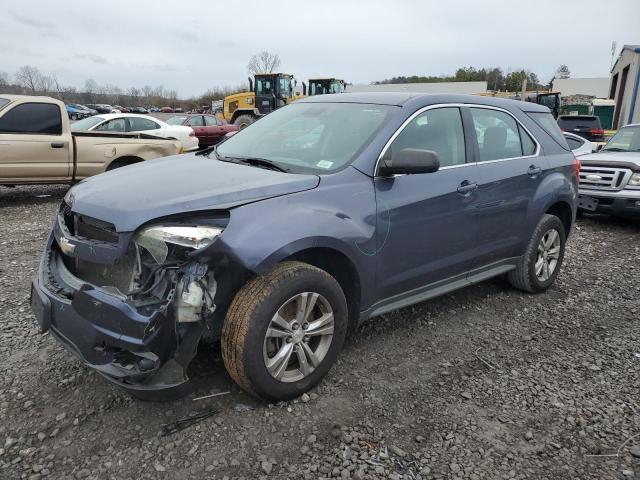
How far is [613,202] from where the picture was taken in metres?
7.68

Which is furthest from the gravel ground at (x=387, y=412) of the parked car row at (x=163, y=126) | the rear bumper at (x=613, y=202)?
the parked car row at (x=163, y=126)

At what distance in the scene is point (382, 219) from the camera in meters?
3.19

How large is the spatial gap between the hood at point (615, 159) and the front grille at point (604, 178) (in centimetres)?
7

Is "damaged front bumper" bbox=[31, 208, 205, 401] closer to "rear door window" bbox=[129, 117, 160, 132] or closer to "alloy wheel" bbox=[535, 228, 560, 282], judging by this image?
"alloy wheel" bbox=[535, 228, 560, 282]

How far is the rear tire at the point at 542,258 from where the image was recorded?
459cm

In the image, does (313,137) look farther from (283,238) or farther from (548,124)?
(548,124)

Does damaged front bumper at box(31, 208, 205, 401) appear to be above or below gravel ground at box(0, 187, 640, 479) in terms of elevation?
above

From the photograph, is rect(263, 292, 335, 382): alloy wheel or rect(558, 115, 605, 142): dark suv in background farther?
rect(558, 115, 605, 142): dark suv in background

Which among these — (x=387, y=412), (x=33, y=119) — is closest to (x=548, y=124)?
(x=387, y=412)

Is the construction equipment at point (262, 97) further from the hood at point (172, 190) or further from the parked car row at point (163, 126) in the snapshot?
the hood at point (172, 190)

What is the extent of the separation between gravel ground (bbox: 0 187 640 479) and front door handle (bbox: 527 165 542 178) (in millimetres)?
1260

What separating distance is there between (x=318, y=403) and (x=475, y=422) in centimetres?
90

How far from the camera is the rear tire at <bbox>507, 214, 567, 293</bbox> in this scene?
4586 mm

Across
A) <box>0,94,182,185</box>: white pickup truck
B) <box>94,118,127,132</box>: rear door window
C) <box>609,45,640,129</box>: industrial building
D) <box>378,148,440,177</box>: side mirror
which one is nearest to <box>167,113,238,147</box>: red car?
<box>94,118,127,132</box>: rear door window
